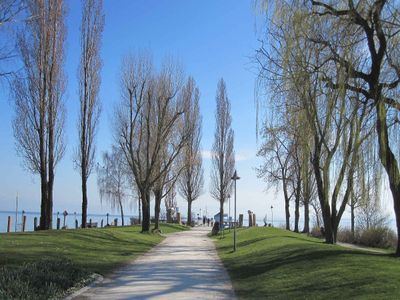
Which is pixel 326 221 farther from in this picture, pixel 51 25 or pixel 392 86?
pixel 51 25

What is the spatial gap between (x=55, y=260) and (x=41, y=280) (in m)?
2.66

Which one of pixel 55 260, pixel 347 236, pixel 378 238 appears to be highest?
pixel 55 260

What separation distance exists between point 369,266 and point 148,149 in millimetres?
27743

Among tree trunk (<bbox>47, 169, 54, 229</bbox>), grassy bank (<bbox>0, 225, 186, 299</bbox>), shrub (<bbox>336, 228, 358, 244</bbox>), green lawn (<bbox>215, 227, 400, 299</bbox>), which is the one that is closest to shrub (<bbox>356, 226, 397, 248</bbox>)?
shrub (<bbox>336, 228, 358, 244</bbox>)

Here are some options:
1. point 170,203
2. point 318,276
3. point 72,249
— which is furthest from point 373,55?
point 170,203

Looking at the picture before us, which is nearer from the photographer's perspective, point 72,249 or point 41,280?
point 41,280

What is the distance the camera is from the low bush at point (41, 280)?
9.27 metres

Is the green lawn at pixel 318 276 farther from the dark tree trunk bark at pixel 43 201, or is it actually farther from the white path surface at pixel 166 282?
the dark tree trunk bark at pixel 43 201

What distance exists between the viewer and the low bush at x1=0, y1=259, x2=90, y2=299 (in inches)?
365

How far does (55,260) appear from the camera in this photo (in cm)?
1339

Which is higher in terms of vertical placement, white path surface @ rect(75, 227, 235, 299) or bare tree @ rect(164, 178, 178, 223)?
bare tree @ rect(164, 178, 178, 223)

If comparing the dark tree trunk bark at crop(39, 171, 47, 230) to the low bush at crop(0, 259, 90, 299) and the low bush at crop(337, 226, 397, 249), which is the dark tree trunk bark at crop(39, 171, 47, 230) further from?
the low bush at crop(337, 226, 397, 249)

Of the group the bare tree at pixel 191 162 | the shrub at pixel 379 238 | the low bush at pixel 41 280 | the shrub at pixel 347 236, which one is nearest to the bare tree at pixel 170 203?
the bare tree at pixel 191 162

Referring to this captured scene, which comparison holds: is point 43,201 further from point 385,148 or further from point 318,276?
point 385,148
